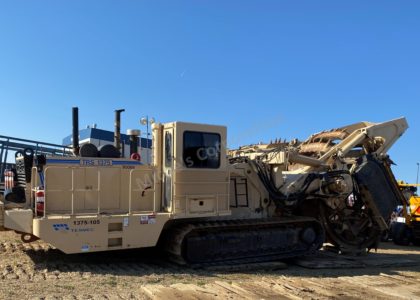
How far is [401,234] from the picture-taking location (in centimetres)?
1777

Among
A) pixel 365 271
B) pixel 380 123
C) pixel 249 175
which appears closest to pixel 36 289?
pixel 249 175

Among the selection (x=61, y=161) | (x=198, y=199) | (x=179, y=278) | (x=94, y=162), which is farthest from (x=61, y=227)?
(x=198, y=199)

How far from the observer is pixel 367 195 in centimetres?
1220

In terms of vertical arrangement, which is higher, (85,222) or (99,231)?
(85,222)

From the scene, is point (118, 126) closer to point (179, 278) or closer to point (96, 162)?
point (96, 162)

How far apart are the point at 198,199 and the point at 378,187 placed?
5275 millimetres

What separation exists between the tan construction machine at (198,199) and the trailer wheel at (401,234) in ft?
19.6

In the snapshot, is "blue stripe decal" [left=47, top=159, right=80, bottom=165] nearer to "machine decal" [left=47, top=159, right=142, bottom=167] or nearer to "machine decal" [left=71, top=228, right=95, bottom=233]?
"machine decal" [left=47, top=159, right=142, bottom=167]

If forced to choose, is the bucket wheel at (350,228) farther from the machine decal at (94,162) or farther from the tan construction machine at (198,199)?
the machine decal at (94,162)

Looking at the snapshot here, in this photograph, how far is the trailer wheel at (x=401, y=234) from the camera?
699 inches

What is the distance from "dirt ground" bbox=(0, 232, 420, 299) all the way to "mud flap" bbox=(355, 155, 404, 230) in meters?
1.34

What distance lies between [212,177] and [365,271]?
4037mm

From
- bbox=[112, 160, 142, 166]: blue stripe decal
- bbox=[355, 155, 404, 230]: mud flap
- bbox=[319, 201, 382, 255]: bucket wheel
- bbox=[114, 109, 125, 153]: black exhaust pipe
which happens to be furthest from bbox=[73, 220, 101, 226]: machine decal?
bbox=[355, 155, 404, 230]: mud flap

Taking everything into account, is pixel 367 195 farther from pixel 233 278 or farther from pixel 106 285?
pixel 106 285
